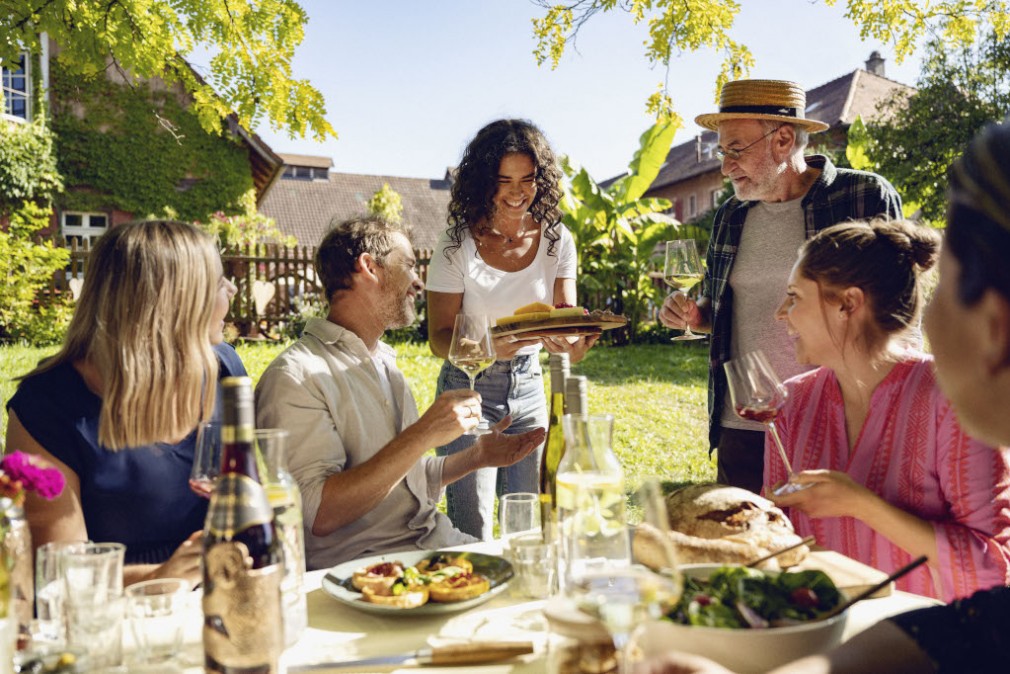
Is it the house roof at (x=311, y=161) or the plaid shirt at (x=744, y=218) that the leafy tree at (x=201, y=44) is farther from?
the house roof at (x=311, y=161)

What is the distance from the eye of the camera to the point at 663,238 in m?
14.1

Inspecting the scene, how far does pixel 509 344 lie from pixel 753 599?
1.88 metres

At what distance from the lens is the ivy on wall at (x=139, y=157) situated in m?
18.0

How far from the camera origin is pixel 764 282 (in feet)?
12.3

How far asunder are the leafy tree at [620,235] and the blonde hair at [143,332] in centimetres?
1163

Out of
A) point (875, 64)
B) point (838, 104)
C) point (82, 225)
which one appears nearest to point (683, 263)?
point (82, 225)

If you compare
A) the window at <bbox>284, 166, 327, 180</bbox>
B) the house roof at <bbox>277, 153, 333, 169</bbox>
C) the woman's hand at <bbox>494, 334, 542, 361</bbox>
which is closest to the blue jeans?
the woman's hand at <bbox>494, 334, 542, 361</bbox>

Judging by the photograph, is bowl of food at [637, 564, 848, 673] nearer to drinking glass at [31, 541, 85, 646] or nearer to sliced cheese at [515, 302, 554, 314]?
drinking glass at [31, 541, 85, 646]

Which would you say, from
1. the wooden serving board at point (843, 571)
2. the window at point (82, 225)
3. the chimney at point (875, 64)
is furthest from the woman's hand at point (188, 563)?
the chimney at point (875, 64)

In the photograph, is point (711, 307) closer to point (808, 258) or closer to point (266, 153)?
point (808, 258)

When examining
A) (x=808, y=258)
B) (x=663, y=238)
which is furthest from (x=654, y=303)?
(x=808, y=258)

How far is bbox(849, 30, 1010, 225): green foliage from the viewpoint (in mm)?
18109

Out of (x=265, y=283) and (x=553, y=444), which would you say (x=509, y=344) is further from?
(x=265, y=283)

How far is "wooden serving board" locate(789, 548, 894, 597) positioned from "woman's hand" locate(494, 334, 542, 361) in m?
1.36
